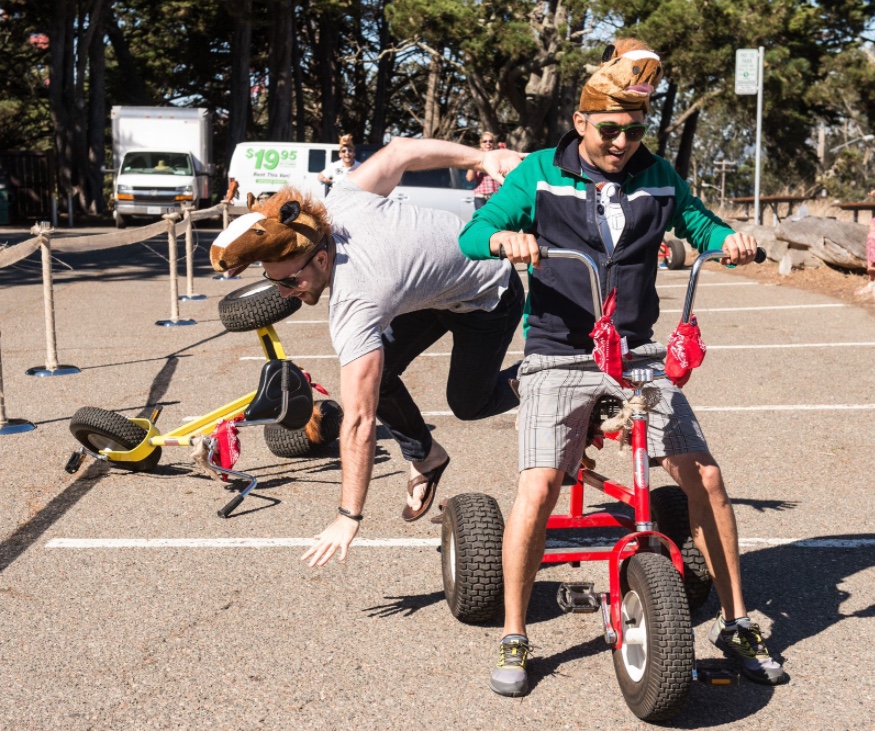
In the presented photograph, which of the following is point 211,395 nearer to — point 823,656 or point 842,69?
point 823,656

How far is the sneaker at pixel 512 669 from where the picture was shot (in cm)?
353

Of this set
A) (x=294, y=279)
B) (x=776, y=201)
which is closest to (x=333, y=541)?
(x=294, y=279)

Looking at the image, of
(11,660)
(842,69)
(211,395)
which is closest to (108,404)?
(211,395)

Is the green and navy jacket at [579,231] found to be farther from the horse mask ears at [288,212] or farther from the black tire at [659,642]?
the black tire at [659,642]

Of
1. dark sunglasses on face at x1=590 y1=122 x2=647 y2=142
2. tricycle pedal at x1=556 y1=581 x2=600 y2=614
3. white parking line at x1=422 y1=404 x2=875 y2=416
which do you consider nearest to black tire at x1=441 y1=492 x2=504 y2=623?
tricycle pedal at x1=556 y1=581 x2=600 y2=614

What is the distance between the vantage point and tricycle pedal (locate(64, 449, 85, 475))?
6.12 m

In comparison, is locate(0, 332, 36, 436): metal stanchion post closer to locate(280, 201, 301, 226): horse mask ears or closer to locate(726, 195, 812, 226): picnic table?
locate(280, 201, 301, 226): horse mask ears

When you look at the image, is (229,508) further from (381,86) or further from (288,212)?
(381,86)

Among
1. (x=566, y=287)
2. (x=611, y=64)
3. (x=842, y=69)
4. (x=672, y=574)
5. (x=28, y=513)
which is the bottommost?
(x=28, y=513)

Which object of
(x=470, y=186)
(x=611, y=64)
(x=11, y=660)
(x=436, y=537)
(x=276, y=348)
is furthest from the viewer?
(x=470, y=186)

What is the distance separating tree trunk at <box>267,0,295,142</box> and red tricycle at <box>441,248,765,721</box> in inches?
1427

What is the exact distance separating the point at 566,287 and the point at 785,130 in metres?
37.5

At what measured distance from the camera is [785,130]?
126 ft

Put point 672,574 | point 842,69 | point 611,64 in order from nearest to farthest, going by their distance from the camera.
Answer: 1. point 672,574
2. point 611,64
3. point 842,69
